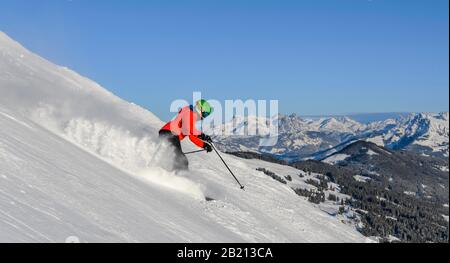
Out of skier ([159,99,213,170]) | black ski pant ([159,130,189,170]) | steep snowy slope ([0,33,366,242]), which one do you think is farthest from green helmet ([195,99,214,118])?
steep snowy slope ([0,33,366,242])

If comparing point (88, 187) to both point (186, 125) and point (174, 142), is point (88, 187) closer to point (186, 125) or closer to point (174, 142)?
point (186, 125)

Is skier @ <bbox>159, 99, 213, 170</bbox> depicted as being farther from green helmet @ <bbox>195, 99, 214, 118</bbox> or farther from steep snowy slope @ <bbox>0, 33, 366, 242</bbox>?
steep snowy slope @ <bbox>0, 33, 366, 242</bbox>

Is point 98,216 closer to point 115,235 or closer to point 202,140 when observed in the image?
point 115,235

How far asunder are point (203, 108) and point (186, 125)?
3.20 ft

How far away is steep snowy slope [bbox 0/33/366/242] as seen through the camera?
8797mm

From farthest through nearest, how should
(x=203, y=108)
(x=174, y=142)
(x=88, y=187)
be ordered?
1. (x=174, y=142)
2. (x=203, y=108)
3. (x=88, y=187)

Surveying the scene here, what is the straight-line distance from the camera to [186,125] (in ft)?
60.4

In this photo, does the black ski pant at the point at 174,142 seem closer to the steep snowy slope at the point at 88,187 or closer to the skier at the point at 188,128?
the skier at the point at 188,128

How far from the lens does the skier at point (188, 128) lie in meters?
18.2

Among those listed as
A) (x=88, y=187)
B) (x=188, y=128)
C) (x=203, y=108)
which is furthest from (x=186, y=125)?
(x=88, y=187)

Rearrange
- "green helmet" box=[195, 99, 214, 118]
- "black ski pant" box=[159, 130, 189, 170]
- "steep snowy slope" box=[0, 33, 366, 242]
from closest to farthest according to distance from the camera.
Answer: "steep snowy slope" box=[0, 33, 366, 242], "green helmet" box=[195, 99, 214, 118], "black ski pant" box=[159, 130, 189, 170]

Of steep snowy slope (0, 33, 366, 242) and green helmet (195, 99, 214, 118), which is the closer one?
steep snowy slope (0, 33, 366, 242)
